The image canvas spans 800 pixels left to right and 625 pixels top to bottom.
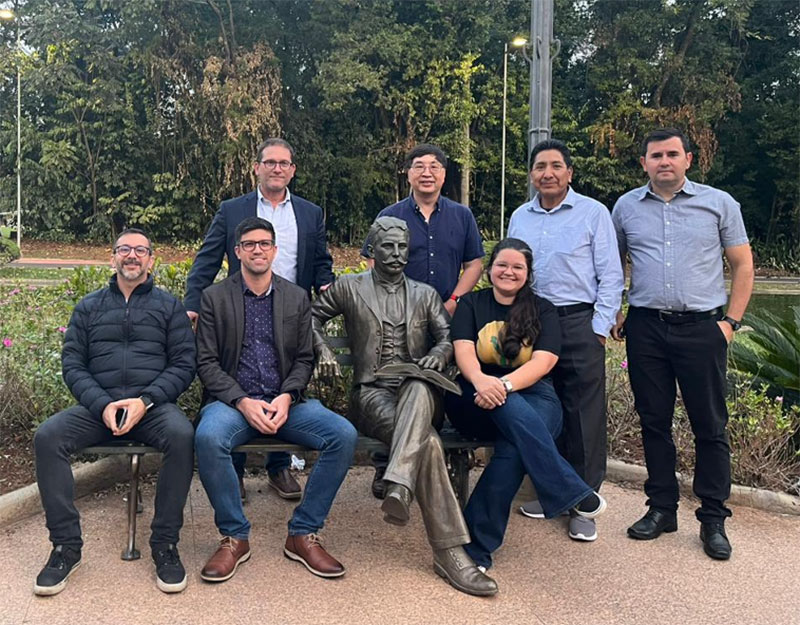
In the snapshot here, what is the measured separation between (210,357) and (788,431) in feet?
11.7

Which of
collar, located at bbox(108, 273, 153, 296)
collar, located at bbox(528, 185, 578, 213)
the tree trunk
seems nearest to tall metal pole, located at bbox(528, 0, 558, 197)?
collar, located at bbox(528, 185, 578, 213)

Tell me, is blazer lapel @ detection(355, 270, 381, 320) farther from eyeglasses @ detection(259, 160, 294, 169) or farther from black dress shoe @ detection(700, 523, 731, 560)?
black dress shoe @ detection(700, 523, 731, 560)

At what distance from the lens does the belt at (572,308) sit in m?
4.12

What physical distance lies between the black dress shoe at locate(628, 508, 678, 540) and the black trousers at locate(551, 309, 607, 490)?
0.31 m

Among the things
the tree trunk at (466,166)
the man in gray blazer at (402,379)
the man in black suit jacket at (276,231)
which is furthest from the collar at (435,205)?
the tree trunk at (466,166)

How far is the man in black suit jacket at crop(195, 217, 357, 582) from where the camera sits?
11.9ft

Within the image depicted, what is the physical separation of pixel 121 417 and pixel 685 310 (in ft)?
9.48

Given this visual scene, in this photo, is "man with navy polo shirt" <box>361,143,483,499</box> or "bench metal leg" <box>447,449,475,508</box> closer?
"bench metal leg" <box>447,449,475,508</box>

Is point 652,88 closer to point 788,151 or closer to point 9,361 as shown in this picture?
point 788,151

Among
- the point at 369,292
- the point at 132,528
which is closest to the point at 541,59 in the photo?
the point at 369,292

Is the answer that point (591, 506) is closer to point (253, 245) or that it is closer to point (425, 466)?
point (425, 466)

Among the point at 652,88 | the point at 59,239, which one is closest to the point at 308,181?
the point at 59,239

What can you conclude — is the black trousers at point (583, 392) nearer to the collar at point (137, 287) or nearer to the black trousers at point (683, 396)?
the black trousers at point (683, 396)

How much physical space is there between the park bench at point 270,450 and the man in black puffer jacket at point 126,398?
6 centimetres
